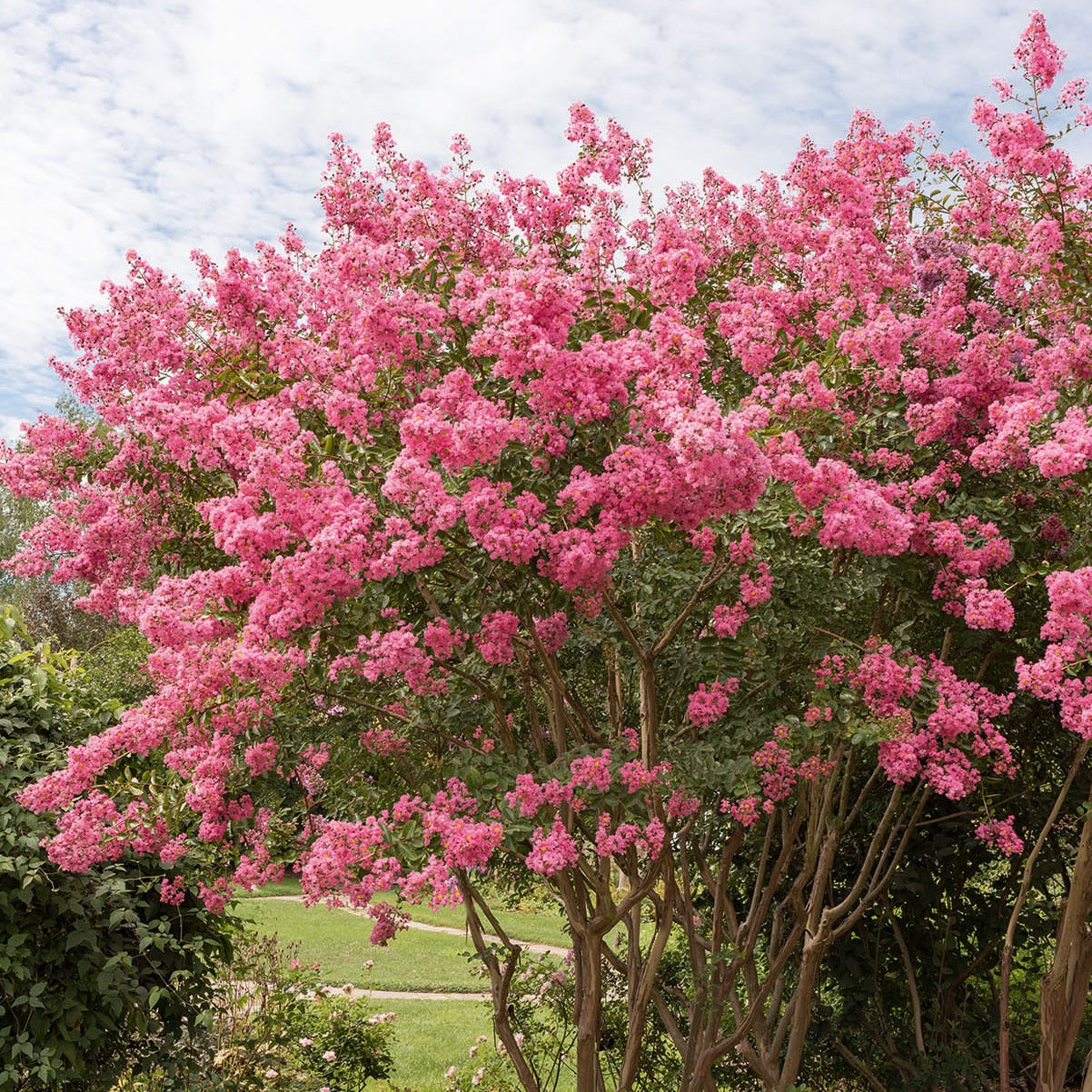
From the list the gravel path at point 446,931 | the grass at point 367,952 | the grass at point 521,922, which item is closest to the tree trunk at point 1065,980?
the gravel path at point 446,931

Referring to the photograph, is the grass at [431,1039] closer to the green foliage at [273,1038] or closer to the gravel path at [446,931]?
the green foliage at [273,1038]

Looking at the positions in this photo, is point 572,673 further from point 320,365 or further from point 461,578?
point 320,365

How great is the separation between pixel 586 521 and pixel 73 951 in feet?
8.17

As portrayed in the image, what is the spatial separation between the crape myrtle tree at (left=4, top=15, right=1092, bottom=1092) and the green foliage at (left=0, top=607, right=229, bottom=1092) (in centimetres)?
22

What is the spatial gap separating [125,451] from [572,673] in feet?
7.13

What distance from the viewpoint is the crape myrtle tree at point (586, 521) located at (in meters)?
3.15

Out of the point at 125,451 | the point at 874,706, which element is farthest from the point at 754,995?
the point at 125,451

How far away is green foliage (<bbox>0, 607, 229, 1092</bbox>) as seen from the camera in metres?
3.70

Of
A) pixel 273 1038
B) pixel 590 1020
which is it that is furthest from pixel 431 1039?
pixel 590 1020

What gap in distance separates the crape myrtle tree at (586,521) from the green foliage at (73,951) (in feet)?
0.74

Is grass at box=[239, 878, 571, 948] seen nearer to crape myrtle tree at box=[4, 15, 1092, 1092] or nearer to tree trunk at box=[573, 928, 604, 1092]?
tree trunk at box=[573, 928, 604, 1092]

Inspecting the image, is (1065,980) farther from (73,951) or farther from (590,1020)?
(73,951)

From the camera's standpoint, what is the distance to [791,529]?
3512mm

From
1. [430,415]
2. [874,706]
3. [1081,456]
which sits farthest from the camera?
[874,706]
